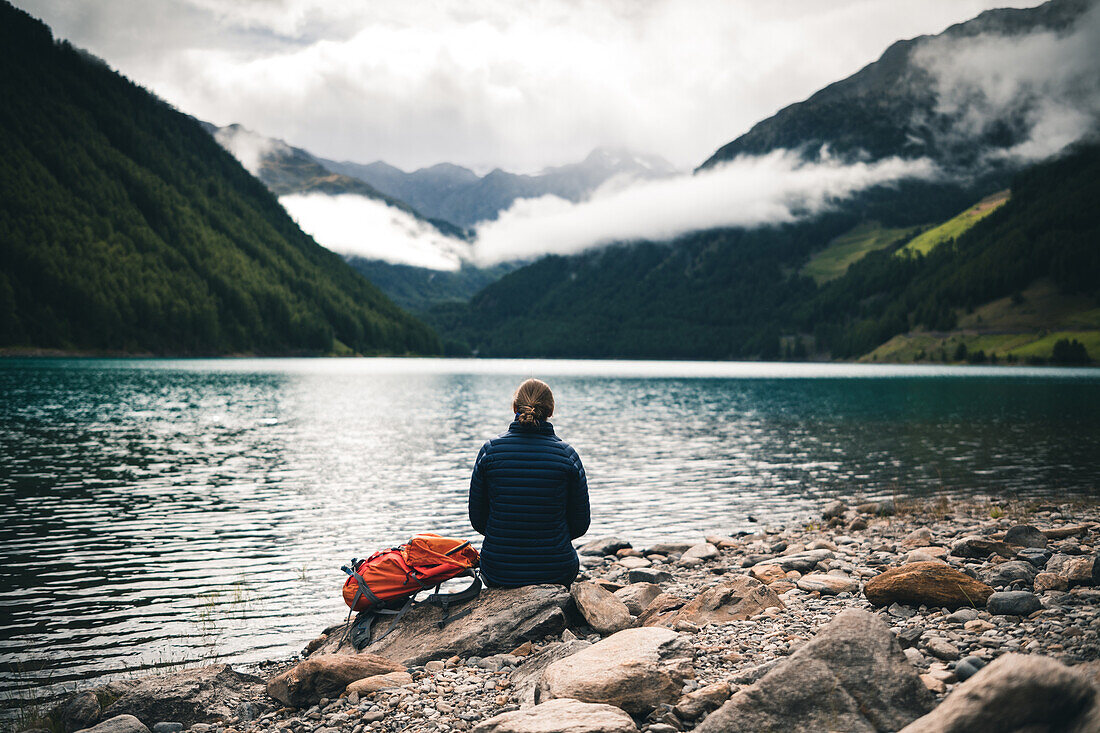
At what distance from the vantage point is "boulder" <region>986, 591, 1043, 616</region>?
886 centimetres

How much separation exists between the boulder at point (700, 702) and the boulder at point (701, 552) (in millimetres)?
11216

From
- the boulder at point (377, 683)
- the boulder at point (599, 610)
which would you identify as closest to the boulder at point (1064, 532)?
the boulder at point (599, 610)

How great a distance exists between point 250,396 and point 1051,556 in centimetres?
8497

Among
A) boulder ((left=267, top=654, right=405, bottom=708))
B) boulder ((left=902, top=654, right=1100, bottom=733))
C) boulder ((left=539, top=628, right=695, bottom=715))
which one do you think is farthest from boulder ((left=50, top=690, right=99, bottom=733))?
boulder ((left=902, top=654, right=1100, bottom=733))

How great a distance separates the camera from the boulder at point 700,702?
23.2 ft

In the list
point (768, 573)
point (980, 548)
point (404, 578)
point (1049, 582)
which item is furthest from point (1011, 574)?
point (404, 578)

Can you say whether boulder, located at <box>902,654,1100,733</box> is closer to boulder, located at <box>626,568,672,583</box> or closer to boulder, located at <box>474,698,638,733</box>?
boulder, located at <box>474,698,638,733</box>

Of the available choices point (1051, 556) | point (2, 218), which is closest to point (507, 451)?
point (1051, 556)

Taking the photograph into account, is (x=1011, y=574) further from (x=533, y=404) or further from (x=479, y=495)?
(x=479, y=495)

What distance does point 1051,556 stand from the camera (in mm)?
12812

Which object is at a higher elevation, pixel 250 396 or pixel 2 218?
pixel 2 218

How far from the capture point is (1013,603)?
8977mm

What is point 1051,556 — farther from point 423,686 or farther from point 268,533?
point 268,533

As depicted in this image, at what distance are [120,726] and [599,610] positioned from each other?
672cm
